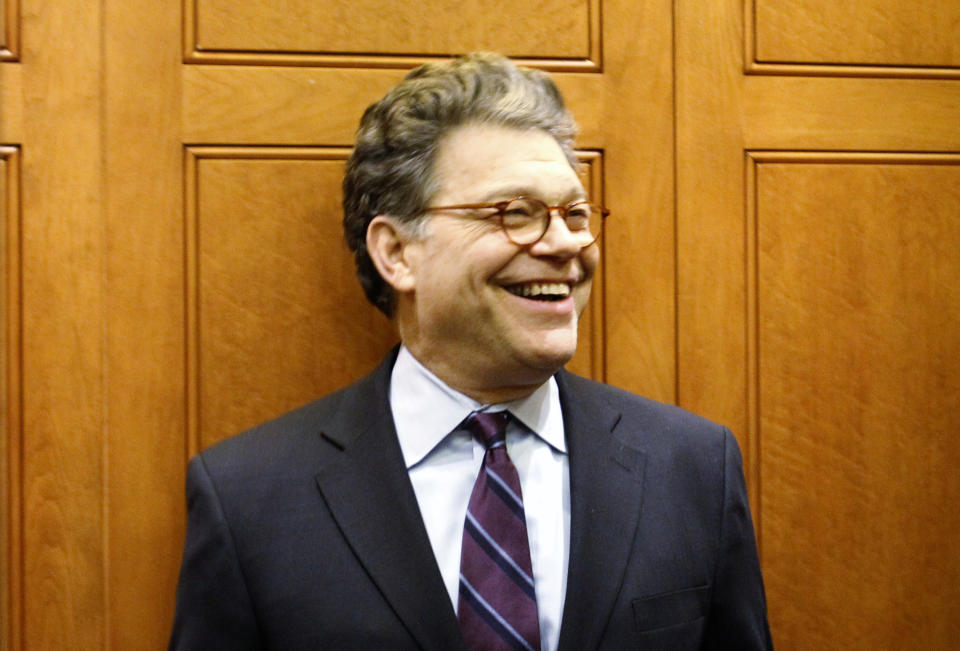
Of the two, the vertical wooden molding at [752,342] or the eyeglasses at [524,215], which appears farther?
the vertical wooden molding at [752,342]

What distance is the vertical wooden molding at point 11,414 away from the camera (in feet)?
4.94

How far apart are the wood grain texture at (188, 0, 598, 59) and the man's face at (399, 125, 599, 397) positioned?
1.19ft

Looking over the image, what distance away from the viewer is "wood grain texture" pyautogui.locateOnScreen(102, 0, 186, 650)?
153 cm

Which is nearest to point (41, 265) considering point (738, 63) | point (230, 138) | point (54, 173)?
point (54, 173)

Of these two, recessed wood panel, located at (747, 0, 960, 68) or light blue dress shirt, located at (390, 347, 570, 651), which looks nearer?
light blue dress shirt, located at (390, 347, 570, 651)

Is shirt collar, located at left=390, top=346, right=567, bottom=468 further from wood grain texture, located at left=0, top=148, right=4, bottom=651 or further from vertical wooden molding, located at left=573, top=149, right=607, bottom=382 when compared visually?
wood grain texture, located at left=0, top=148, right=4, bottom=651

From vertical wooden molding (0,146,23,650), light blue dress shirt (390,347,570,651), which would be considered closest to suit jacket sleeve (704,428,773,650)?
light blue dress shirt (390,347,570,651)

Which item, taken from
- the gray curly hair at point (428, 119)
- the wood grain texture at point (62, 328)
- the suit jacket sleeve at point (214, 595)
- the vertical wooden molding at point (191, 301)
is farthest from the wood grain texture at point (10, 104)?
the suit jacket sleeve at point (214, 595)

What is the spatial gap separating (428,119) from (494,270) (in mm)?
263

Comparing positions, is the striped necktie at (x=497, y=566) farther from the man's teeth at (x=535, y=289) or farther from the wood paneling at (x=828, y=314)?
the wood paneling at (x=828, y=314)

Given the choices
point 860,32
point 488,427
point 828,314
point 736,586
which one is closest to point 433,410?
point 488,427

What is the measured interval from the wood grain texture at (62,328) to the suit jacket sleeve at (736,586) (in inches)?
40.9

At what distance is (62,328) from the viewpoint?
60.2 inches

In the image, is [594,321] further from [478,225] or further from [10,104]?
[10,104]
